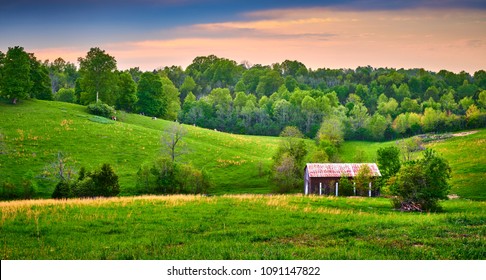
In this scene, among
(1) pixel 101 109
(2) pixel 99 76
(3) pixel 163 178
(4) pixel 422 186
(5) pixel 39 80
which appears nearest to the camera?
(4) pixel 422 186

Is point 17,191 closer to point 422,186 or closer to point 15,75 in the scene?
point 15,75

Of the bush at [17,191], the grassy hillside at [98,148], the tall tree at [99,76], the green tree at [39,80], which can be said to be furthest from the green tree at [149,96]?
the bush at [17,191]

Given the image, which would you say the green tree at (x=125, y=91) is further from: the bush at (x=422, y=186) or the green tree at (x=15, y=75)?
the bush at (x=422, y=186)

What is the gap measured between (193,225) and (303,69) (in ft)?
475

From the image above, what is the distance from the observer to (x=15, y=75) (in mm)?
58031

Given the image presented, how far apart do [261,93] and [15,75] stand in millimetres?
90170

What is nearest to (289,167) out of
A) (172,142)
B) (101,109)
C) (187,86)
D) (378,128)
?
(172,142)

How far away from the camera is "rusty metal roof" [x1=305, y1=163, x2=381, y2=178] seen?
4347 cm

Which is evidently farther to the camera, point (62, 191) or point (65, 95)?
point (65, 95)

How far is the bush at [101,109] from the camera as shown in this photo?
221 feet

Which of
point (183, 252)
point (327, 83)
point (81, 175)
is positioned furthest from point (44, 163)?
point (327, 83)

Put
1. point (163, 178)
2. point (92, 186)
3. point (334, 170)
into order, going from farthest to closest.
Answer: point (334, 170) → point (163, 178) → point (92, 186)
